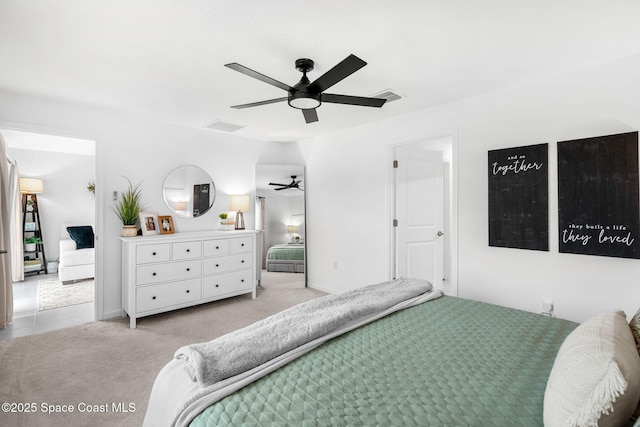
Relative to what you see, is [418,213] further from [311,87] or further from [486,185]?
[311,87]

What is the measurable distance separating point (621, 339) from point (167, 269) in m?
3.59

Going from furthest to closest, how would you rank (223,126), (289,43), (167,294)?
(223,126), (167,294), (289,43)

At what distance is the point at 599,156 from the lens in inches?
89.7

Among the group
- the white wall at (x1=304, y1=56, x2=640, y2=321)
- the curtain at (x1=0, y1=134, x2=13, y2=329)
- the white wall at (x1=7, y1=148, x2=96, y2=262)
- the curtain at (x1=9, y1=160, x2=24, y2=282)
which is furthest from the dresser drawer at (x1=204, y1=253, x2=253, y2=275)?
the white wall at (x1=7, y1=148, x2=96, y2=262)

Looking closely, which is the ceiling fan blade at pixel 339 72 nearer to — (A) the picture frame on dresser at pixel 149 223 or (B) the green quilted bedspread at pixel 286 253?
(A) the picture frame on dresser at pixel 149 223

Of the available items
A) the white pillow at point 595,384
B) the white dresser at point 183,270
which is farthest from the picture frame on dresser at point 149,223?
the white pillow at point 595,384

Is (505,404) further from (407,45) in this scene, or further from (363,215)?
(363,215)

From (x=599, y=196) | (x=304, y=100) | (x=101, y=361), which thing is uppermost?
(x=304, y=100)

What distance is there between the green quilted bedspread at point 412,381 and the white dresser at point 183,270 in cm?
262

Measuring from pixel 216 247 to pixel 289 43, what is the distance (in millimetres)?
2573

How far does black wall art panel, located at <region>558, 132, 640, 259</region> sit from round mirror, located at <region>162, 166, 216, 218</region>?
392 cm

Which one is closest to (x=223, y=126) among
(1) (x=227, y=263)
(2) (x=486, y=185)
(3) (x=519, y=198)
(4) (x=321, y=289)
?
(1) (x=227, y=263)

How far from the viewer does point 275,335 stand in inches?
52.4

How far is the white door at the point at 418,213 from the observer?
12.1 feet
